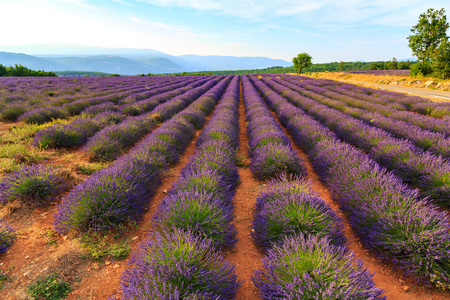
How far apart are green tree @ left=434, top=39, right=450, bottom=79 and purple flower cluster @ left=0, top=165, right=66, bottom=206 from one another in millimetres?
30693

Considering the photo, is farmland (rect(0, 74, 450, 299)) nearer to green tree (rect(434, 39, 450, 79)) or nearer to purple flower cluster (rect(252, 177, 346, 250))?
purple flower cluster (rect(252, 177, 346, 250))

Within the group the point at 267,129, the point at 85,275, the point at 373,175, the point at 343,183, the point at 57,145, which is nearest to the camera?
the point at 85,275

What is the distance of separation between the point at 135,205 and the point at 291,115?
19.5 ft

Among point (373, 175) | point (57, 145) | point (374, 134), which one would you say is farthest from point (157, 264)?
point (374, 134)

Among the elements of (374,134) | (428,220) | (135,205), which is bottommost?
(135,205)

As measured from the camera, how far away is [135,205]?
2.59 m

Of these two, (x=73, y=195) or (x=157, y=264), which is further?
(x=73, y=195)

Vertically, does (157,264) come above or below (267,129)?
below

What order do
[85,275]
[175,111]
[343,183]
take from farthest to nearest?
[175,111], [343,183], [85,275]

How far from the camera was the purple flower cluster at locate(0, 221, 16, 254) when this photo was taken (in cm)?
198

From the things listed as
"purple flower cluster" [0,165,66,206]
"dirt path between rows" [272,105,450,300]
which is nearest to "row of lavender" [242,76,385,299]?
"dirt path between rows" [272,105,450,300]

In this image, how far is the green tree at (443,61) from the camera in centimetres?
1988

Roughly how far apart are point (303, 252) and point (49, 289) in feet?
6.88

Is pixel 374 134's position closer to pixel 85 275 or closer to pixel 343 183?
pixel 343 183
